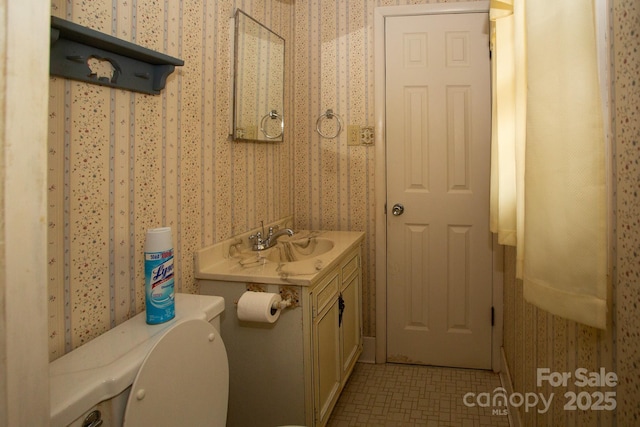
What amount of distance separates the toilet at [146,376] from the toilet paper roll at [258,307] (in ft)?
0.53

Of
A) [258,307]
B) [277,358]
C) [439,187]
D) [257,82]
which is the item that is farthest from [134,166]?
[439,187]

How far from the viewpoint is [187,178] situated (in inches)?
58.4

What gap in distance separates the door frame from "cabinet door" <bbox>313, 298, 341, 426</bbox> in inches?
27.3

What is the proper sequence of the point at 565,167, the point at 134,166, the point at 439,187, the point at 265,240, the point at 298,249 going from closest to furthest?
the point at 565,167
the point at 134,166
the point at 265,240
the point at 298,249
the point at 439,187

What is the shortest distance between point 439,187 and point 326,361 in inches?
47.7

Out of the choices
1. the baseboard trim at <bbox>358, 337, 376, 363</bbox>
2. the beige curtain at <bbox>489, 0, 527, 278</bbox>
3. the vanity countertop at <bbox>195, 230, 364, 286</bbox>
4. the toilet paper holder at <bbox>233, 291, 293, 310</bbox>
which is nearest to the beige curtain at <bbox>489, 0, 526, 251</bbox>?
the beige curtain at <bbox>489, 0, 527, 278</bbox>

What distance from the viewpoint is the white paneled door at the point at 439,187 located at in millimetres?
2338

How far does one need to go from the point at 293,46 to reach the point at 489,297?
6.13 ft

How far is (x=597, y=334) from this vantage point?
34.5 inches

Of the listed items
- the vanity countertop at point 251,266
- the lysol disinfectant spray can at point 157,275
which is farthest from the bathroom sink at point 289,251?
the lysol disinfectant spray can at point 157,275

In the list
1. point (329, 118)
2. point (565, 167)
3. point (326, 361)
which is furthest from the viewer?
point (329, 118)

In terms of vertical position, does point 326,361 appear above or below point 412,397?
above

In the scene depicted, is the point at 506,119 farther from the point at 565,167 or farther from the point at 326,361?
the point at 326,361

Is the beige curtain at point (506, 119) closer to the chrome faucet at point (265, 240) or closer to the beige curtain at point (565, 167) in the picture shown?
the beige curtain at point (565, 167)
